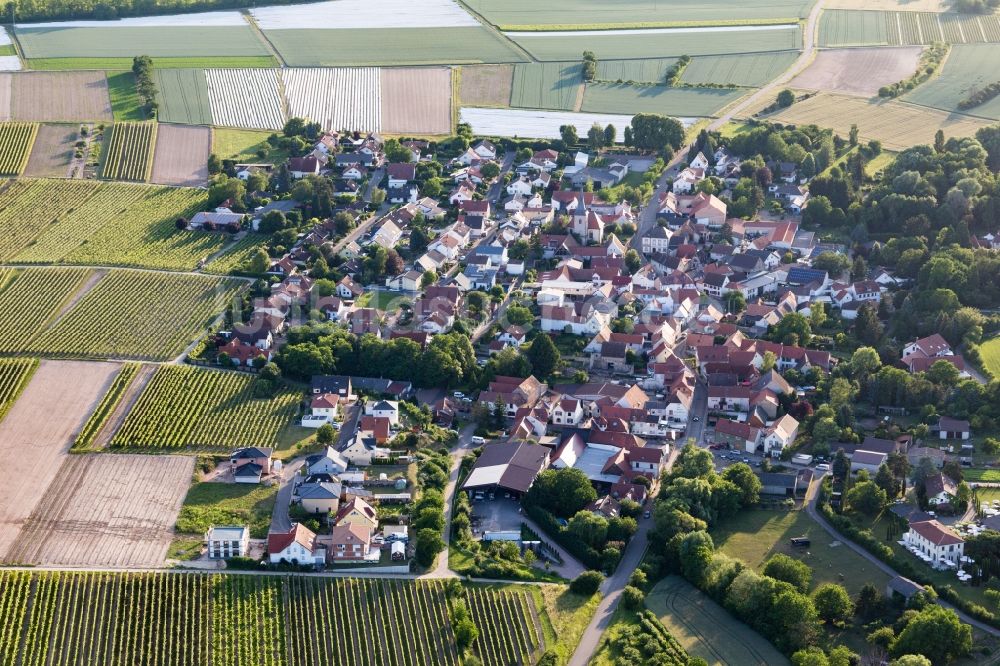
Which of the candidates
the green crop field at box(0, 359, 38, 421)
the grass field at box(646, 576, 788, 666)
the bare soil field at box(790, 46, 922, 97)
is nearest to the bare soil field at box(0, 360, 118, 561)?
the green crop field at box(0, 359, 38, 421)

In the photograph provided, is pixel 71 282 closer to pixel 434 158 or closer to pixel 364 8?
pixel 434 158

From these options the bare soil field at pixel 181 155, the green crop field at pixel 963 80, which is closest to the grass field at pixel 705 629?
the bare soil field at pixel 181 155

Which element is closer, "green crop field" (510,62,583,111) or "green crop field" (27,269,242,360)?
"green crop field" (27,269,242,360)

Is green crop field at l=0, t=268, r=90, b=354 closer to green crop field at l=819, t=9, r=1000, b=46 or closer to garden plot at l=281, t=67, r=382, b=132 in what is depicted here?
garden plot at l=281, t=67, r=382, b=132

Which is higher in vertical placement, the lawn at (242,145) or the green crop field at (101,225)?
the lawn at (242,145)

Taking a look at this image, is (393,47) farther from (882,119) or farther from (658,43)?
(882,119)

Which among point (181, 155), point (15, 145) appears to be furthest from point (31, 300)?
point (15, 145)

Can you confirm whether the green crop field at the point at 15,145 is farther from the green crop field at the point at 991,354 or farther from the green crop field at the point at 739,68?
the green crop field at the point at 991,354
